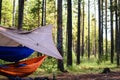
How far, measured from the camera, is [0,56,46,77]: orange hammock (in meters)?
12.8

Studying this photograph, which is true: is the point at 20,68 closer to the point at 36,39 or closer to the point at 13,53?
the point at 13,53

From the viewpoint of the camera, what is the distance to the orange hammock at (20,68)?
1276cm

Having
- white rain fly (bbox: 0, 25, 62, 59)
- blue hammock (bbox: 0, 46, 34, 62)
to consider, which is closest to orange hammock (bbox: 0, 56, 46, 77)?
blue hammock (bbox: 0, 46, 34, 62)

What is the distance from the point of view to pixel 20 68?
13.4m

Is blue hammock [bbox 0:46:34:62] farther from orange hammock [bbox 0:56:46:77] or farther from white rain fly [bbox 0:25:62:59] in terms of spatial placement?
white rain fly [bbox 0:25:62:59]

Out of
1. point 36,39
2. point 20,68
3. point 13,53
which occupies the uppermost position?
point 36,39

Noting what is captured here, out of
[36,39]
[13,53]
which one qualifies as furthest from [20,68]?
[36,39]

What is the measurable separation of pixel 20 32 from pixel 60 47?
5.69 meters

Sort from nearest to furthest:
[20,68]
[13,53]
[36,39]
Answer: [36,39]
[20,68]
[13,53]

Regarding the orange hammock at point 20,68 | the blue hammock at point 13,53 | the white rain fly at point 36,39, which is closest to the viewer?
the white rain fly at point 36,39

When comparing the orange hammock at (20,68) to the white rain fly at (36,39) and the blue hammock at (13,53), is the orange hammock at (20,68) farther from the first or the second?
the white rain fly at (36,39)

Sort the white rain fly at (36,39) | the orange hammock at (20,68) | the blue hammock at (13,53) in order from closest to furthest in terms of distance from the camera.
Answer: the white rain fly at (36,39) → the orange hammock at (20,68) → the blue hammock at (13,53)

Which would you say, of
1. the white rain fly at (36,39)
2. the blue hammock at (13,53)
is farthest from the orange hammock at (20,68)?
the white rain fly at (36,39)

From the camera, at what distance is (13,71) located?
1302 centimetres
